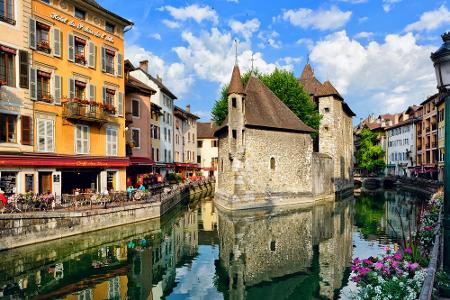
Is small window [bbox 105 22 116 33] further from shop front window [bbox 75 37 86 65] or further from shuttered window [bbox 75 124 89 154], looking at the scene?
shuttered window [bbox 75 124 89 154]

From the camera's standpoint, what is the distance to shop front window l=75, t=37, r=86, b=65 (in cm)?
2272

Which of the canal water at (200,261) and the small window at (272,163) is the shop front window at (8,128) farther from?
the small window at (272,163)

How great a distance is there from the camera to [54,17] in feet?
69.4

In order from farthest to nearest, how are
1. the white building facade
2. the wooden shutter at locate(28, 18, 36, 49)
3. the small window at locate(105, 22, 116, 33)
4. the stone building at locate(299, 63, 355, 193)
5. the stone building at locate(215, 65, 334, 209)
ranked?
1. the white building facade
2. the stone building at locate(299, 63, 355, 193)
3. the stone building at locate(215, 65, 334, 209)
4. the small window at locate(105, 22, 116, 33)
5. the wooden shutter at locate(28, 18, 36, 49)

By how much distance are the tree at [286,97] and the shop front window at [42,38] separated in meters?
19.9

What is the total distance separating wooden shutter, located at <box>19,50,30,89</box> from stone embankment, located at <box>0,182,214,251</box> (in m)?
7.11

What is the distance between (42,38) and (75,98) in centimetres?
371

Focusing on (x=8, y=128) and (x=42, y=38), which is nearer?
(x=8, y=128)

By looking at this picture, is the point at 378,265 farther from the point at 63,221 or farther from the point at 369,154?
the point at 369,154

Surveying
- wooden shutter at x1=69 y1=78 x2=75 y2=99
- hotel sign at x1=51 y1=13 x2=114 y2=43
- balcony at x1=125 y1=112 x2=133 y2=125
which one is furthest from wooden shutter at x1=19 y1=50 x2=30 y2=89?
balcony at x1=125 y1=112 x2=133 y2=125

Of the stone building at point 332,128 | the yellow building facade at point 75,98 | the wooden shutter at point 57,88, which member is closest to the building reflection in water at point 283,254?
the yellow building facade at point 75,98

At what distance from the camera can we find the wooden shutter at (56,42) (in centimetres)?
2116

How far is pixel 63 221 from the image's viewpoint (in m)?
17.4

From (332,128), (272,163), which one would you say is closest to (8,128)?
(272,163)
